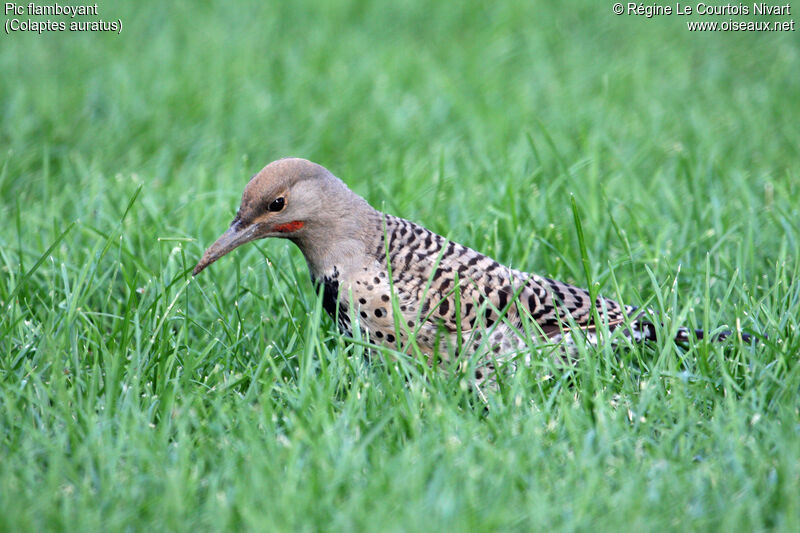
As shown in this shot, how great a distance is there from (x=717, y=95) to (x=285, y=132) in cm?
361

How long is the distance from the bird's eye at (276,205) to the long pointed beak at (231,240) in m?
0.10

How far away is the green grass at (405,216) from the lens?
3.11 meters

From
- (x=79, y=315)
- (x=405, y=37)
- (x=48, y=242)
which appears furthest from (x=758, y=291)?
(x=405, y=37)

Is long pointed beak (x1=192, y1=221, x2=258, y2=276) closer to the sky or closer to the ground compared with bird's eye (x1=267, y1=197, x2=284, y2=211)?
closer to the ground

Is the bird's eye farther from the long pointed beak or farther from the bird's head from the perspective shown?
the long pointed beak

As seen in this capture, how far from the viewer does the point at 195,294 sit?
4719mm

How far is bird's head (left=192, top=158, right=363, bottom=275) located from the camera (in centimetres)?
416

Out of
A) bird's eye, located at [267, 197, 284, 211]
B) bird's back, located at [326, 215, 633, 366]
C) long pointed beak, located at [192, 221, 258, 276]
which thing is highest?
bird's eye, located at [267, 197, 284, 211]

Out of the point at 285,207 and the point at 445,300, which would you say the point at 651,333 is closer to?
the point at 445,300

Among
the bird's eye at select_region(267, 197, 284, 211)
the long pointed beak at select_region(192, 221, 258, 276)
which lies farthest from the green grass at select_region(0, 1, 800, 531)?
the bird's eye at select_region(267, 197, 284, 211)

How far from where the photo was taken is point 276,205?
4.19m

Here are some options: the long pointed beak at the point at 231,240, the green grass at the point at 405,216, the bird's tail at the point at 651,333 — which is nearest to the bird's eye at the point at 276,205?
the long pointed beak at the point at 231,240

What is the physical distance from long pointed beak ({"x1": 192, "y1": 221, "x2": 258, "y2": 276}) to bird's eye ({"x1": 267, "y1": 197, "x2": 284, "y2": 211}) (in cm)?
10

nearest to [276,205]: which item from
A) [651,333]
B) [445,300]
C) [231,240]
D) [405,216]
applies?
[231,240]
